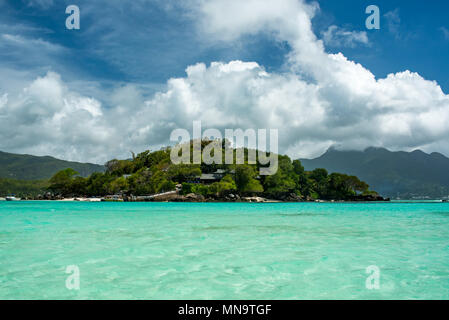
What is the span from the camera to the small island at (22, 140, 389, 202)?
102 meters

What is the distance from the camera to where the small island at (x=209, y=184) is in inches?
4011

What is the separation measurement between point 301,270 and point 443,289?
9.60 ft

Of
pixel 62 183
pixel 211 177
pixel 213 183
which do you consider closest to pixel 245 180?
pixel 213 183

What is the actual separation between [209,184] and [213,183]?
647 centimetres

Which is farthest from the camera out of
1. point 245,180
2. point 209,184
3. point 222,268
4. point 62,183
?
point 62,183

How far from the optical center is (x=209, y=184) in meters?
108

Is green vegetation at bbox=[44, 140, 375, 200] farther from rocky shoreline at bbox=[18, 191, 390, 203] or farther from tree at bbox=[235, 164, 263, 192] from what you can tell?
rocky shoreline at bbox=[18, 191, 390, 203]

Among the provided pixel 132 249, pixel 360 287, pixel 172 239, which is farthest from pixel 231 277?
pixel 172 239

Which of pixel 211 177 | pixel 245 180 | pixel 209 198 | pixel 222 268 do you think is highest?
pixel 211 177

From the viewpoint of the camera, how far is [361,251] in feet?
35.8

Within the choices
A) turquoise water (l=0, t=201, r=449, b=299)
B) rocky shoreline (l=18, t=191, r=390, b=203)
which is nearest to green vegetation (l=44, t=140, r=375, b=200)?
rocky shoreline (l=18, t=191, r=390, b=203)

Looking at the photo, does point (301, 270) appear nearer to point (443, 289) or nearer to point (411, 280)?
point (411, 280)

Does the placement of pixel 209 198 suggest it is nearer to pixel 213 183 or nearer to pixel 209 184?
pixel 213 183
